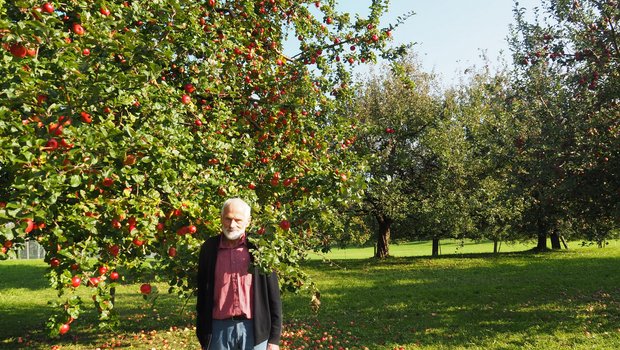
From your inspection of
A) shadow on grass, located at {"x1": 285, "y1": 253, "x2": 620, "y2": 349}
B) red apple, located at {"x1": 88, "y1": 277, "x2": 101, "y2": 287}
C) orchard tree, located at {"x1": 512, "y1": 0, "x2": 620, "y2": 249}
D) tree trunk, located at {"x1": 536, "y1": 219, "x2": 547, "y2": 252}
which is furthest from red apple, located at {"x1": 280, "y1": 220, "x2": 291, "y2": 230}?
tree trunk, located at {"x1": 536, "y1": 219, "x2": 547, "y2": 252}

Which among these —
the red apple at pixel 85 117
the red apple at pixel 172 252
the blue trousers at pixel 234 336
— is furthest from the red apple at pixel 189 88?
the blue trousers at pixel 234 336

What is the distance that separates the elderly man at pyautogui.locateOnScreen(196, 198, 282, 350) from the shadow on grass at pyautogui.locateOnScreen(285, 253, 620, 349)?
6328mm

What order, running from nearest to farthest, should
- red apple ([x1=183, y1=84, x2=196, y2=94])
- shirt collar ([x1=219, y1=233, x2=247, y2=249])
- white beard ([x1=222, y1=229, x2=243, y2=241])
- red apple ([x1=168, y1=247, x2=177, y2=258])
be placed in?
1. white beard ([x1=222, y1=229, x2=243, y2=241])
2. shirt collar ([x1=219, y1=233, x2=247, y2=249])
3. red apple ([x1=168, y1=247, x2=177, y2=258])
4. red apple ([x1=183, y1=84, x2=196, y2=94])

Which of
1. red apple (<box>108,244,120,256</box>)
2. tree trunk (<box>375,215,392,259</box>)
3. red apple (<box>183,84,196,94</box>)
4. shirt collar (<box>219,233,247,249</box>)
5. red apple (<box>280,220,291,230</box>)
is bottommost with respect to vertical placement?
tree trunk (<box>375,215,392,259</box>)

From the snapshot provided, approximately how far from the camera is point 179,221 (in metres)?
6.10

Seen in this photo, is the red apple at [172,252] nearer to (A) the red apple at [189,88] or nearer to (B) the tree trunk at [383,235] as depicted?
(A) the red apple at [189,88]

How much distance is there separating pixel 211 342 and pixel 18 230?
191cm

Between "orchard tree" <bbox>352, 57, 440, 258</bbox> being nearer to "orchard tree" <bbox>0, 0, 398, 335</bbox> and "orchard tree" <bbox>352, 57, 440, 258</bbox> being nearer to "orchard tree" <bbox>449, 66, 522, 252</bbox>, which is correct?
"orchard tree" <bbox>449, 66, 522, 252</bbox>

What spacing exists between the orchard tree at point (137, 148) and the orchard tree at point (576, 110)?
714 centimetres

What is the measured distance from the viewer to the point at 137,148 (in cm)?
540

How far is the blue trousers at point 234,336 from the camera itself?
441cm

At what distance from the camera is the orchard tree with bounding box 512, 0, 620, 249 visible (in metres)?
12.2

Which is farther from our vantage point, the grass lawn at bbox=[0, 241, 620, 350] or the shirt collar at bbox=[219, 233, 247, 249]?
the grass lawn at bbox=[0, 241, 620, 350]

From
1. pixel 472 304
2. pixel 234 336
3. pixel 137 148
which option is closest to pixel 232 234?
pixel 234 336
